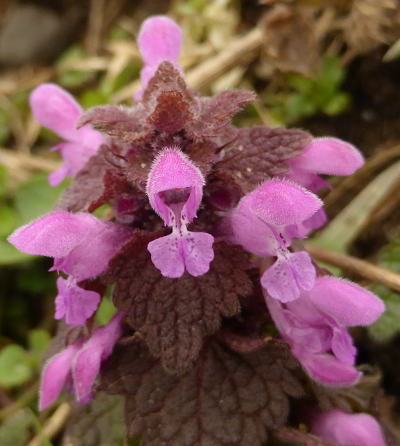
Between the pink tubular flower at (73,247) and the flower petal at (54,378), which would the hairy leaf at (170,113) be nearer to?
the pink tubular flower at (73,247)

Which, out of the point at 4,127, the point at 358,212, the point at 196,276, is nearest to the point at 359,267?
the point at 358,212

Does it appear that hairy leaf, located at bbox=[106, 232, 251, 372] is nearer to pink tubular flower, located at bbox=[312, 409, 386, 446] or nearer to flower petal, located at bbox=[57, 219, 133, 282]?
flower petal, located at bbox=[57, 219, 133, 282]

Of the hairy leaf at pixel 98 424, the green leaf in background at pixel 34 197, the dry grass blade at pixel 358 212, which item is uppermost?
the dry grass blade at pixel 358 212

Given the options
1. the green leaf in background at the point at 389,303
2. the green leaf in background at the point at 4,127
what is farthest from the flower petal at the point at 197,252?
the green leaf in background at the point at 4,127

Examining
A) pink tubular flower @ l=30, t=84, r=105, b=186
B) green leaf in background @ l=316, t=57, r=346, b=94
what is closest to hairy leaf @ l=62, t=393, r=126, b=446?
pink tubular flower @ l=30, t=84, r=105, b=186

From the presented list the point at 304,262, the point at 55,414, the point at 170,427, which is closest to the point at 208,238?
the point at 304,262

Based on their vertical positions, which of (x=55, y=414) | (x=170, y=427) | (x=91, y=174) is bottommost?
(x=55, y=414)

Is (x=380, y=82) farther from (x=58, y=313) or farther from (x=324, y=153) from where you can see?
(x=58, y=313)
